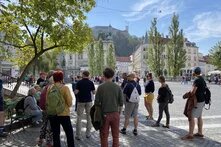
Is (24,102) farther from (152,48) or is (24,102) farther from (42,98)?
(152,48)

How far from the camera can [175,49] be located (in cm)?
8019

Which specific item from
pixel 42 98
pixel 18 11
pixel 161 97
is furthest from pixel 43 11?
pixel 42 98

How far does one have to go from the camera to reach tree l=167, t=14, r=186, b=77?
79.0 meters

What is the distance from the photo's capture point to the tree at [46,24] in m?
16.8

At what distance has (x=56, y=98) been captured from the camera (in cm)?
802

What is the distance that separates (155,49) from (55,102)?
245ft

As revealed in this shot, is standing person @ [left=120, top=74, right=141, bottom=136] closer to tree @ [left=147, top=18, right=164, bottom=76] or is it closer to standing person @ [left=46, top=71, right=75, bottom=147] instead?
standing person @ [left=46, top=71, right=75, bottom=147]

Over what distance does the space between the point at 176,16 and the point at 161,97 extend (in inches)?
2680

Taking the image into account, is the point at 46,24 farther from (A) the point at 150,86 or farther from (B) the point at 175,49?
(B) the point at 175,49

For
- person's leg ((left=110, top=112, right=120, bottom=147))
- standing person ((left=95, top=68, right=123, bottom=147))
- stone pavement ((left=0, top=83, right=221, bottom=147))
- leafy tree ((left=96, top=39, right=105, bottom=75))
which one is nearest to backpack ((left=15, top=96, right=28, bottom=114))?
stone pavement ((left=0, top=83, right=221, bottom=147))

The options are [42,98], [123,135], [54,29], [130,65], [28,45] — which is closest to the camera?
[42,98]

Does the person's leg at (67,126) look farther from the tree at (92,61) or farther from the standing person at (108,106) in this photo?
the tree at (92,61)

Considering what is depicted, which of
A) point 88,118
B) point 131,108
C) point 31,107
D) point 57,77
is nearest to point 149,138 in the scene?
point 131,108

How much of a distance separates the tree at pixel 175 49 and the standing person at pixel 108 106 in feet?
238
